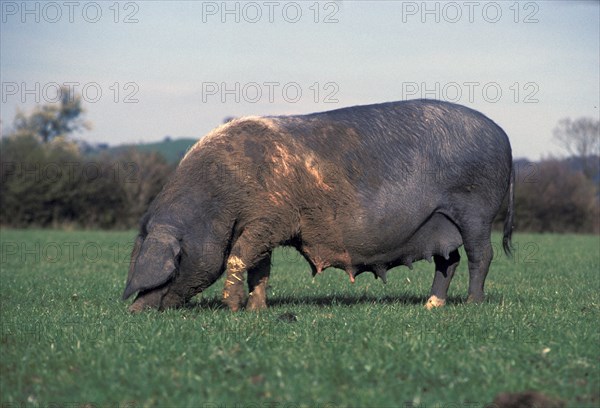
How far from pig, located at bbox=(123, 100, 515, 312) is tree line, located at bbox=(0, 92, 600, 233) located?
28625 millimetres

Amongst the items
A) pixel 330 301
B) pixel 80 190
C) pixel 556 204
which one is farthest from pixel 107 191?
pixel 330 301

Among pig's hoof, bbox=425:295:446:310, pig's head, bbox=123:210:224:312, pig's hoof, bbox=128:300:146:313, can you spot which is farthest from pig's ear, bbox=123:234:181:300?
pig's hoof, bbox=425:295:446:310

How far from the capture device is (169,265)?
32.1 ft

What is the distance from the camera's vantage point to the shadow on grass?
1112 cm

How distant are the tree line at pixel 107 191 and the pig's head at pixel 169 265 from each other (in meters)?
30.5

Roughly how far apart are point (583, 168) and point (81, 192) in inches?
1492

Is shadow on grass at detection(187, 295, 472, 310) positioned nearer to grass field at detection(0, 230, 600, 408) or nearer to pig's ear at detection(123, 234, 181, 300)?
grass field at detection(0, 230, 600, 408)

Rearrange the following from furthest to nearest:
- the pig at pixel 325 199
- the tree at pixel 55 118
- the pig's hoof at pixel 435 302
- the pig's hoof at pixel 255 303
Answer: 1. the tree at pixel 55 118
2. the pig's hoof at pixel 435 302
3. the pig's hoof at pixel 255 303
4. the pig at pixel 325 199

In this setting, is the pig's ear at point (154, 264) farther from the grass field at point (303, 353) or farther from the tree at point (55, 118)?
the tree at point (55, 118)

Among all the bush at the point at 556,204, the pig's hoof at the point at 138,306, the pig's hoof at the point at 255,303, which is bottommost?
the bush at the point at 556,204

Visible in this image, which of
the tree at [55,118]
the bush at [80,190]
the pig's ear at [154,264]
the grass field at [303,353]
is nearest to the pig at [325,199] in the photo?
the pig's ear at [154,264]

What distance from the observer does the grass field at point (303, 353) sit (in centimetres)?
614

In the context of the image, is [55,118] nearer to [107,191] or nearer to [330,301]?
[107,191]

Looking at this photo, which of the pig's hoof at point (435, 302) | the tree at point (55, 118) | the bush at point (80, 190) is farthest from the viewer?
the tree at point (55, 118)
